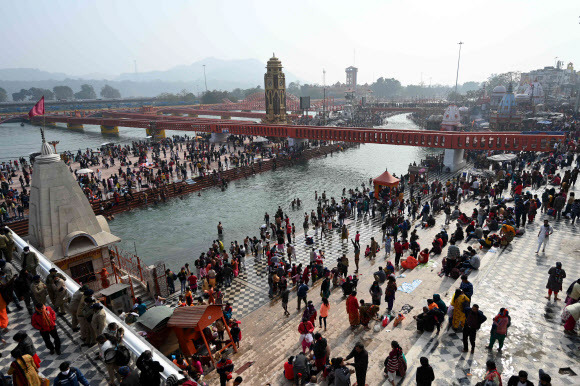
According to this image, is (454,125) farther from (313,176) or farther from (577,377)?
(577,377)

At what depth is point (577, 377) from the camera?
676 centimetres

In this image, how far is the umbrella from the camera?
26.1 ft

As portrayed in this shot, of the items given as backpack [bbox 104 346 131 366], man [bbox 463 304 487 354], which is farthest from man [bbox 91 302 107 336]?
man [bbox 463 304 487 354]

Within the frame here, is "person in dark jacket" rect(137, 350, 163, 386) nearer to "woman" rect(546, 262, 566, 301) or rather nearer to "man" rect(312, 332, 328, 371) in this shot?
"man" rect(312, 332, 328, 371)

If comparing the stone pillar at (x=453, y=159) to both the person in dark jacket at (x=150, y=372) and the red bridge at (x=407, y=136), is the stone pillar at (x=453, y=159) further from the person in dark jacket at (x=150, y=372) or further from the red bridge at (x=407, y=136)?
the person in dark jacket at (x=150, y=372)

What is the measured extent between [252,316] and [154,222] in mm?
13656

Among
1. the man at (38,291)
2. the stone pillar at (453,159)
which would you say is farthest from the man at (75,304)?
the stone pillar at (453,159)

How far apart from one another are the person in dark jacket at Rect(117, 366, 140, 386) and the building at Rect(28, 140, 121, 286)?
6581 mm

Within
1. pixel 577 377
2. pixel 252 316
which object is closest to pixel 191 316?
pixel 252 316

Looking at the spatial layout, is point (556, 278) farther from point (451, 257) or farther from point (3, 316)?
point (3, 316)

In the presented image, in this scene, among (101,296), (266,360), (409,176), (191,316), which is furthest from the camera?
(409,176)

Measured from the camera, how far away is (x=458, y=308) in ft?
26.5

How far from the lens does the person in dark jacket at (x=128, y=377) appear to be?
482cm

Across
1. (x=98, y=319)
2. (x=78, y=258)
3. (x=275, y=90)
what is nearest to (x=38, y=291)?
(x=98, y=319)
